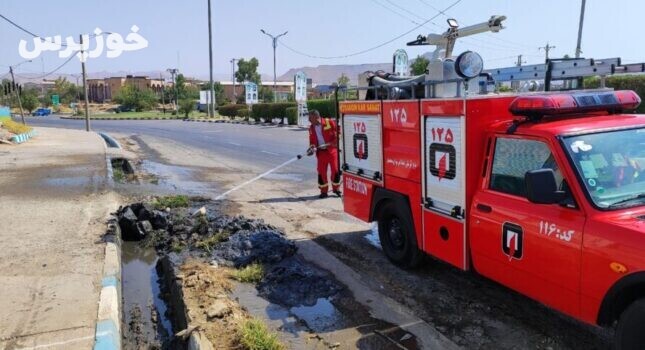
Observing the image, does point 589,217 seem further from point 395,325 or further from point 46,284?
point 46,284

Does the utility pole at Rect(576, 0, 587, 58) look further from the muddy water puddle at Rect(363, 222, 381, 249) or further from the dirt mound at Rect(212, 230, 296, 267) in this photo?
the dirt mound at Rect(212, 230, 296, 267)

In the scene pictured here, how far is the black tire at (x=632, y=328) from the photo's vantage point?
3348 millimetres

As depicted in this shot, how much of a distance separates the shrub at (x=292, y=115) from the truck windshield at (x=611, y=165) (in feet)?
122

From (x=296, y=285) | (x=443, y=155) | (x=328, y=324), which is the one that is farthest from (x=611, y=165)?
(x=296, y=285)

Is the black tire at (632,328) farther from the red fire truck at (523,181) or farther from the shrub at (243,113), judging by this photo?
the shrub at (243,113)

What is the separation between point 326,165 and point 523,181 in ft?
22.5

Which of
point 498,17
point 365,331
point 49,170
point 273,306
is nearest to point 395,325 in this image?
point 365,331

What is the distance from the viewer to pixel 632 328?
3404 millimetres

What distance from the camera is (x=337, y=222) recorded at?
8.88 metres

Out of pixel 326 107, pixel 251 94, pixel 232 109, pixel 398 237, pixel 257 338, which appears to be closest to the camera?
pixel 257 338

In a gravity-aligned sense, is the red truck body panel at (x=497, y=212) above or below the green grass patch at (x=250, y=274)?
above

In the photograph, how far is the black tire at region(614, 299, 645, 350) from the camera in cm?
335

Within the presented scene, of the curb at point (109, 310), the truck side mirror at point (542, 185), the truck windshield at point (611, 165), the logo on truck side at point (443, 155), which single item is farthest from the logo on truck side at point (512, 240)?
the curb at point (109, 310)

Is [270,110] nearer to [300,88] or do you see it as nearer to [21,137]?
[300,88]
